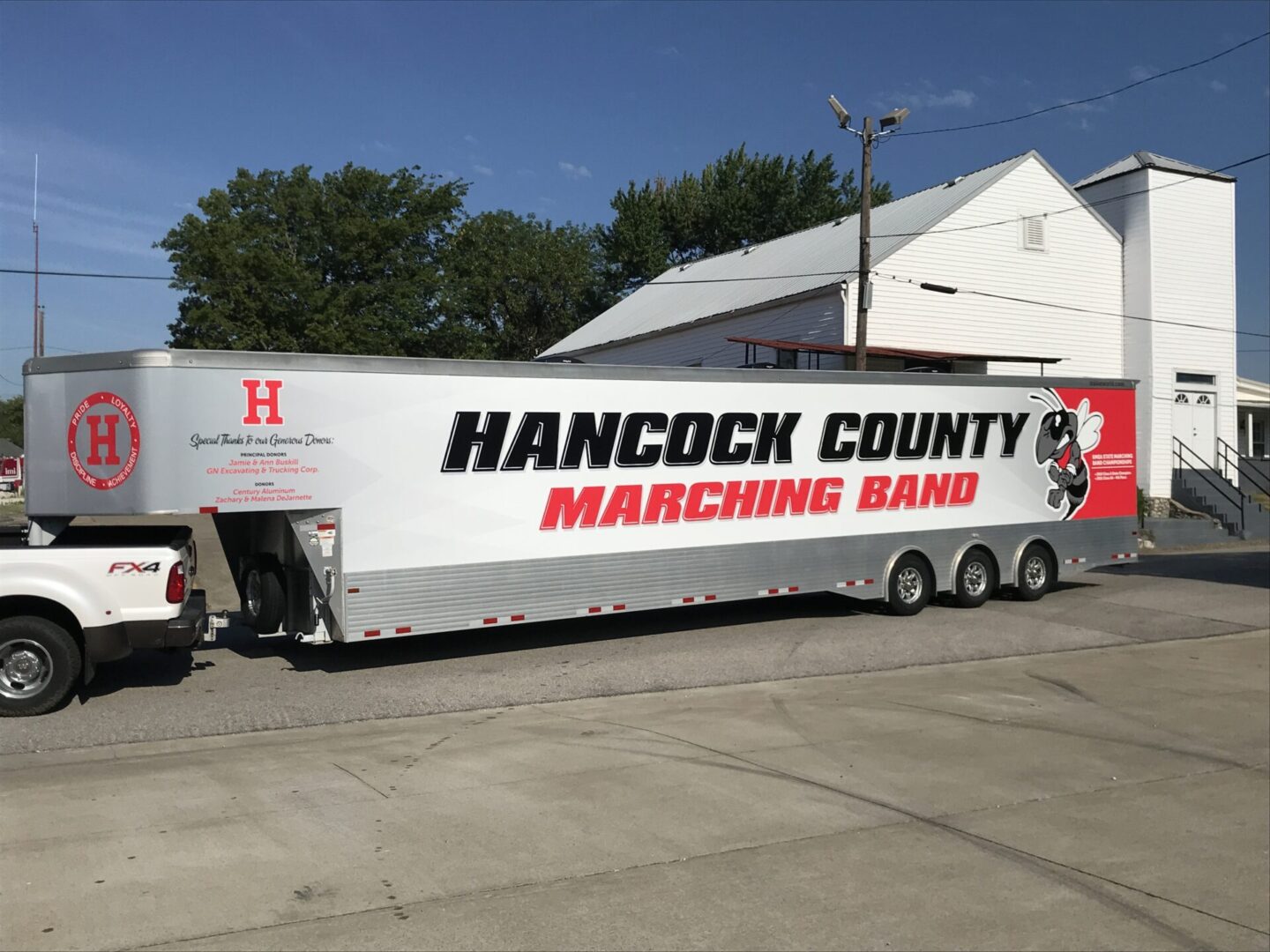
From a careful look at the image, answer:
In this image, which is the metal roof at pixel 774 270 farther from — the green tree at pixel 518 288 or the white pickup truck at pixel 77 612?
the white pickup truck at pixel 77 612

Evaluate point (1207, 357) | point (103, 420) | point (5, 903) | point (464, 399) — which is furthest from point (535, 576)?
point (1207, 357)

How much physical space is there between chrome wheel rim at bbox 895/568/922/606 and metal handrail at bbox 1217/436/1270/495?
20.4m

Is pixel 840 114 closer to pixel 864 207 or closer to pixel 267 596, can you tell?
pixel 864 207

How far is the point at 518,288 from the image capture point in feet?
180

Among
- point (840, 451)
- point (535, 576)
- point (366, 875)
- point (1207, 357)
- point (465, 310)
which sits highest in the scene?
point (465, 310)

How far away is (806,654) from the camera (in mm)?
12758

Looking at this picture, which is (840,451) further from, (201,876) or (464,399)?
(201,876)

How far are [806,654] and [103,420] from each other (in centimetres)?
778

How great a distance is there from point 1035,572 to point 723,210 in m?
43.4

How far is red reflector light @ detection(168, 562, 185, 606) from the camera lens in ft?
31.8

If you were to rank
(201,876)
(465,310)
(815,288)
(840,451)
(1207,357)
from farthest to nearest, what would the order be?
1. (465,310)
2. (1207,357)
3. (815,288)
4. (840,451)
5. (201,876)

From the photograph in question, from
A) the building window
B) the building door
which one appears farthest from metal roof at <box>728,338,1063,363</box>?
the building door

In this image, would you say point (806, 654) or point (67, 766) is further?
point (806, 654)

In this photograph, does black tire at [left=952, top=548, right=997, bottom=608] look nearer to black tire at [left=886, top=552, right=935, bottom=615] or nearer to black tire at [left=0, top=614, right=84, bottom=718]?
black tire at [left=886, top=552, right=935, bottom=615]
